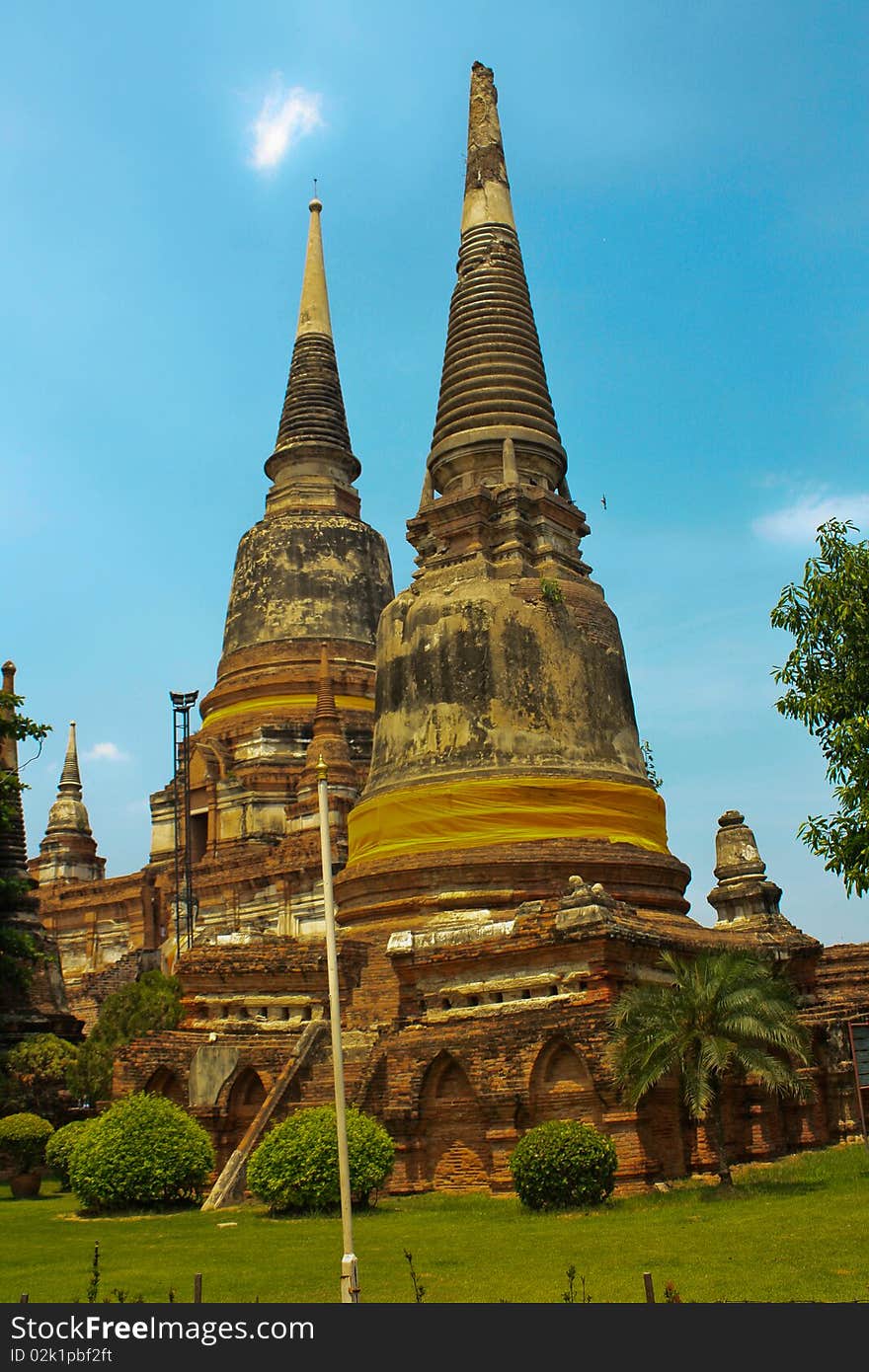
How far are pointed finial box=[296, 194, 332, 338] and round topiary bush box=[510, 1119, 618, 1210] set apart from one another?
3522 centimetres

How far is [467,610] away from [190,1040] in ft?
29.3

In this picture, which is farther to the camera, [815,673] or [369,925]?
[369,925]

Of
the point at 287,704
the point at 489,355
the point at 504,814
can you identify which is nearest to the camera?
the point at 504,814

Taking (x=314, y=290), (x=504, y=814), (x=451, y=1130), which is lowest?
(x=451, y=1130)

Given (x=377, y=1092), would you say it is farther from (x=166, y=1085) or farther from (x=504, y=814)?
(x=504, y=814)

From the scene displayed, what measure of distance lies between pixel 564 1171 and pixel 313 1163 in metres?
2.98

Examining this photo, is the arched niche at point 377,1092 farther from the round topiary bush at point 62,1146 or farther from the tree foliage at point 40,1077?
the tree foliage at point 40,1077

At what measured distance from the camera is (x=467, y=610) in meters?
24.6

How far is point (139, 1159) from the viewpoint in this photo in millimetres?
17297

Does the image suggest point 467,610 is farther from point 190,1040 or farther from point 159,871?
point 159,871

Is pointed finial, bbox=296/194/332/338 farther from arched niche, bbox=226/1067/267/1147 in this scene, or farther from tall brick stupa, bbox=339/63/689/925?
arched niche, bbox=226/1067/267/1147

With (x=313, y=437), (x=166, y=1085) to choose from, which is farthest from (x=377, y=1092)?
(x=313, y=437)
